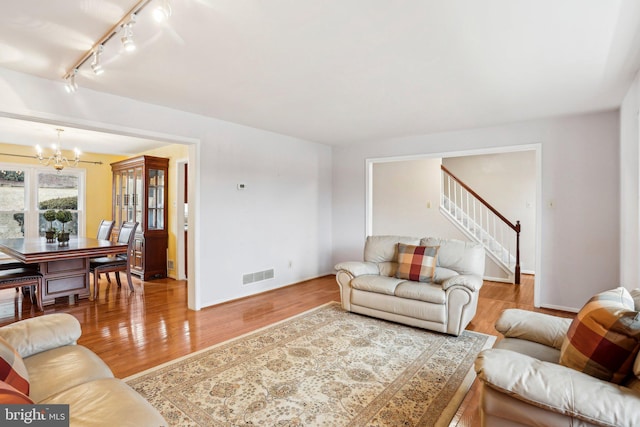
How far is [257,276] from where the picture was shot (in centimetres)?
489

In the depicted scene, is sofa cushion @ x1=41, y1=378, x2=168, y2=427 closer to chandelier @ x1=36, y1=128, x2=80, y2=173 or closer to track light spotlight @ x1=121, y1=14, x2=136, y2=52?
track light spotlight @ x1=121, y1=14, x2=136, y2=52

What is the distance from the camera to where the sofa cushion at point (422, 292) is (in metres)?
3.23

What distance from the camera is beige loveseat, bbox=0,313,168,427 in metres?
1.24

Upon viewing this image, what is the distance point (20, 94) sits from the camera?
281 centimetres

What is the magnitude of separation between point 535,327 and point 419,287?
55.9 inches

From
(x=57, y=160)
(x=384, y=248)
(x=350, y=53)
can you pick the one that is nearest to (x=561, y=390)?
(x=350, y=53)

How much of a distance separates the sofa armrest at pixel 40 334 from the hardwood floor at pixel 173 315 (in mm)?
732

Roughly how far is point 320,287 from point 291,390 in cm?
299

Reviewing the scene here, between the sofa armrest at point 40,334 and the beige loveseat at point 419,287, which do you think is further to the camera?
the beige loveseat at point 419,287

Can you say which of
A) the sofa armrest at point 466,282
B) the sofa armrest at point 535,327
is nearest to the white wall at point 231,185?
the sofa armrest at point 466,282

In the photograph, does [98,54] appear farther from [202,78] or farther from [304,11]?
[304,11]

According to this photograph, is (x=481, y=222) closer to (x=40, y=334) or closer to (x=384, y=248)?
(x=384, y=248)

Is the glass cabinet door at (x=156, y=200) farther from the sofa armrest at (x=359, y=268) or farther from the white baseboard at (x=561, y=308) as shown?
the white baseboard at (x=561, y=308)

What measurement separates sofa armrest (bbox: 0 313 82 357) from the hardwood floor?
73 cm
